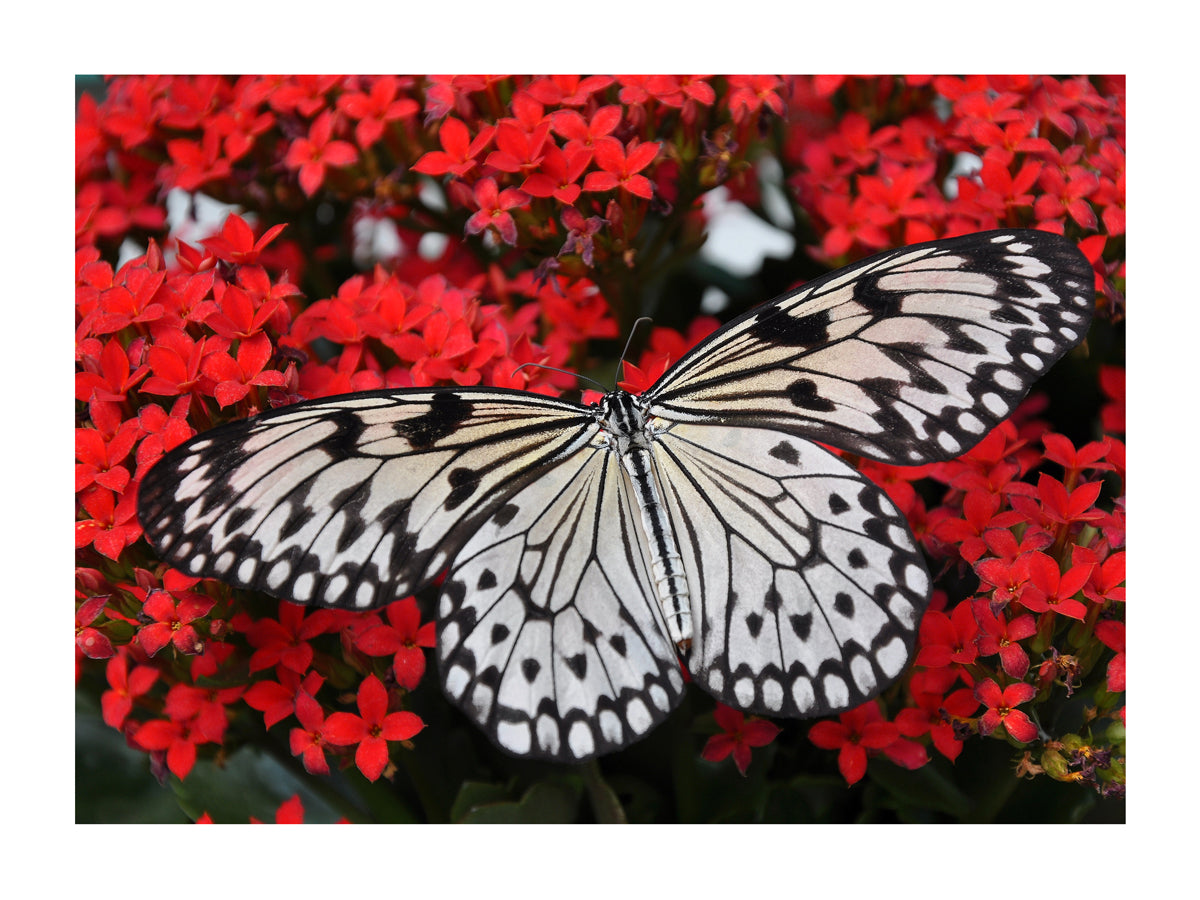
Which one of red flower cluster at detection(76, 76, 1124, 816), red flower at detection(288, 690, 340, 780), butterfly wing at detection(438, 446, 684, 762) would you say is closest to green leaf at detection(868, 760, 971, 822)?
red flower cluster at detection(76, 76, 1124, 816)

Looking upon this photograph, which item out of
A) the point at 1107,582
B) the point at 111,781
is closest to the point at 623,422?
the point at 1107,582

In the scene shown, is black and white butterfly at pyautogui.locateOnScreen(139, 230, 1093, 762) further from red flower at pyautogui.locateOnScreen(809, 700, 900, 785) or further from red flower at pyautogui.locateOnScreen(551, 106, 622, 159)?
red flower at pyautogui.locateOnScreen(551, 106, 622, 159)

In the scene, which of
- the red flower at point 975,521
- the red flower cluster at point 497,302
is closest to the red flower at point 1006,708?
the red flower cluster at point 497,302

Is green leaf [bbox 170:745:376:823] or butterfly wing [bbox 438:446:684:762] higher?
butterfly wing [bbox 438:446:684:762]

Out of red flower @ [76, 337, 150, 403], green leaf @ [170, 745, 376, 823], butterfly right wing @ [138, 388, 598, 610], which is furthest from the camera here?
green leaf @ [170, 745, 376, 823]

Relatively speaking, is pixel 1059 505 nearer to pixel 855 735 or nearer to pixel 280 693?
pixel 855 735

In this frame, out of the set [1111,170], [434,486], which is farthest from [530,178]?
[1111,170]
